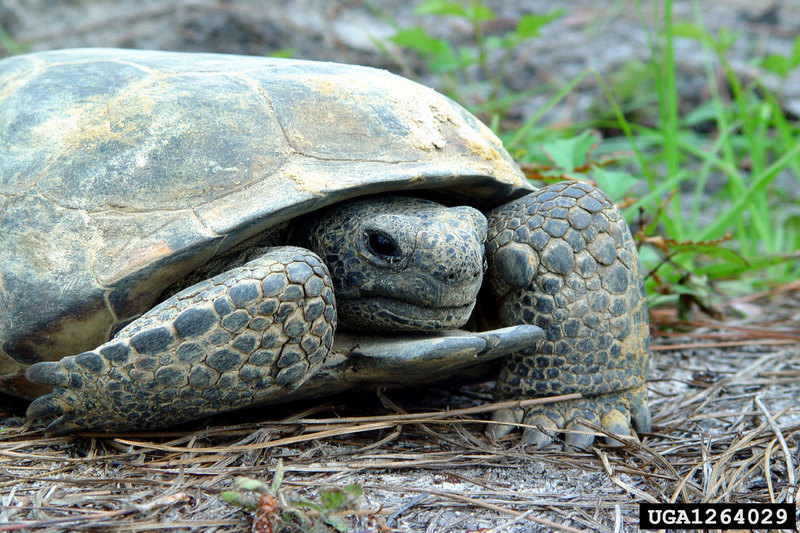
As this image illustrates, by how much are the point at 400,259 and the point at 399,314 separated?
0.18 m

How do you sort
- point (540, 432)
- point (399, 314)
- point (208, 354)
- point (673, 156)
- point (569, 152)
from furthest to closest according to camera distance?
point (673, 156)
point (569, 152)
point (540, 432)
point (399, 314)
point (208, 354)

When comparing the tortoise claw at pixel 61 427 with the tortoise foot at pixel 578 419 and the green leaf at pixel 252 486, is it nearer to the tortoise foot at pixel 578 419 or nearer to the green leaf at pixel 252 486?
the green leaf at pixel 252 486

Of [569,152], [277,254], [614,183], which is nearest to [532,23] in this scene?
[569,152]

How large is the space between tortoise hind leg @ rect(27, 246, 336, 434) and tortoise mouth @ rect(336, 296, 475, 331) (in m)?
0.17

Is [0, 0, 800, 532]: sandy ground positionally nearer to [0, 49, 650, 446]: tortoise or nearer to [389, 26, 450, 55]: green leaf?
[0, 49, 650, 446]: tortoise

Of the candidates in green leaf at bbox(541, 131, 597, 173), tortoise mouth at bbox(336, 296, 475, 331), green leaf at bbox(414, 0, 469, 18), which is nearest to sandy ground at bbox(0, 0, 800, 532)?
tortoise mouth at bbox(336, 296, 475, 331)

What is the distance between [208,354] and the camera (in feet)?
6.29

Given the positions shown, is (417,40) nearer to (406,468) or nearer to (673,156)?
(673,156)

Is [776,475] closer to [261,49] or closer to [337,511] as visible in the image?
[337,511]

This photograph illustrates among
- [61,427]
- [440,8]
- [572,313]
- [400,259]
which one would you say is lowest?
[61,427]

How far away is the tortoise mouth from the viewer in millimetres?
2170

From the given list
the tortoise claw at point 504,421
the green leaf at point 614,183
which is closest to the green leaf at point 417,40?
the green leaf at point 614,183

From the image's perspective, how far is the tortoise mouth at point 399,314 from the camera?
217 centimetres

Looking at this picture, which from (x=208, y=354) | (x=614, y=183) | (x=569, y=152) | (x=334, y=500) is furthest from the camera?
(x=569, y=152)
